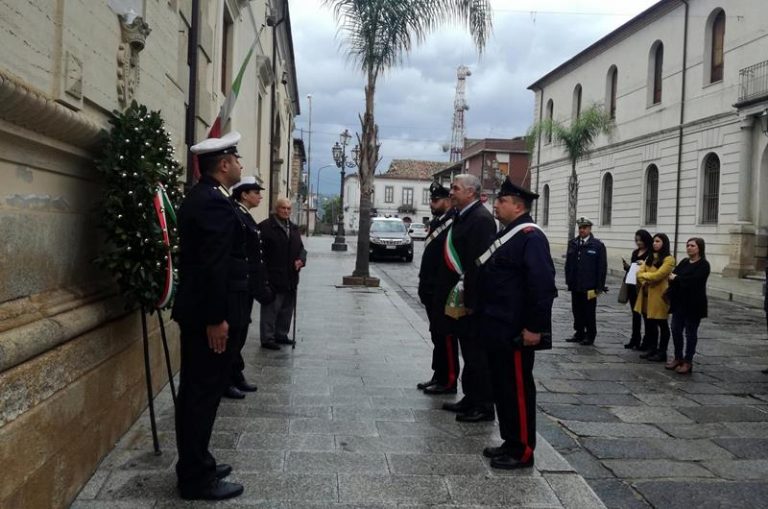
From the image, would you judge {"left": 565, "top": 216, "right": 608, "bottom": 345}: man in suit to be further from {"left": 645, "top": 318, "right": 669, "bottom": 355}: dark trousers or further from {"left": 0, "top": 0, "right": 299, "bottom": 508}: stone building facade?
{"left": 0, "top": 0, "right": 299, "bottom": 508}: stone building facade

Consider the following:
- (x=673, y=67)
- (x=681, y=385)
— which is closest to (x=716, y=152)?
(x=673, y=67)

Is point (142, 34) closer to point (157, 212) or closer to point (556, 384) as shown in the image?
point (157, 212)

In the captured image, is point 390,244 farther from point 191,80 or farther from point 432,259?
point 432,259

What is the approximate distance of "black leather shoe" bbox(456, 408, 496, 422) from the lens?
5.32 meters

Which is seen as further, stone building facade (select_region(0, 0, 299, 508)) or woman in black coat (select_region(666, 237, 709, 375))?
woman in black coat (select_region(666, 237, 709, 375))

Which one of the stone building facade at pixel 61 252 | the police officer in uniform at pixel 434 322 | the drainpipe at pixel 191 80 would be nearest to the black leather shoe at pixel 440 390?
the police officer in uniform at pixel 434 322

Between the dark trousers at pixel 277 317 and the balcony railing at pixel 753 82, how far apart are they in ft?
59.0

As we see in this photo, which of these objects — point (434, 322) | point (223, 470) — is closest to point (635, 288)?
point (434, 322)

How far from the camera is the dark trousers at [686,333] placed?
24.7ft

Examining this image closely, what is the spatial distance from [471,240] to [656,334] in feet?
14.4

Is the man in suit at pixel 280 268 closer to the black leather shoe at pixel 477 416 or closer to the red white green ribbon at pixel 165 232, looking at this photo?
the black leather shoe at pixel 477 416

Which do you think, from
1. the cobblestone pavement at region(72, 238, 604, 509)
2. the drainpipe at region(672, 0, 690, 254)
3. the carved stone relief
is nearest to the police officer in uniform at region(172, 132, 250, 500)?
the cobblestone pavement at region(72, 238, 604, 509)

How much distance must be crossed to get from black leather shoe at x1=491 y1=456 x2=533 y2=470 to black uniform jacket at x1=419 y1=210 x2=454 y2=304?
81.1 inches

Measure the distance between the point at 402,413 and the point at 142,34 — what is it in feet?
11.4
